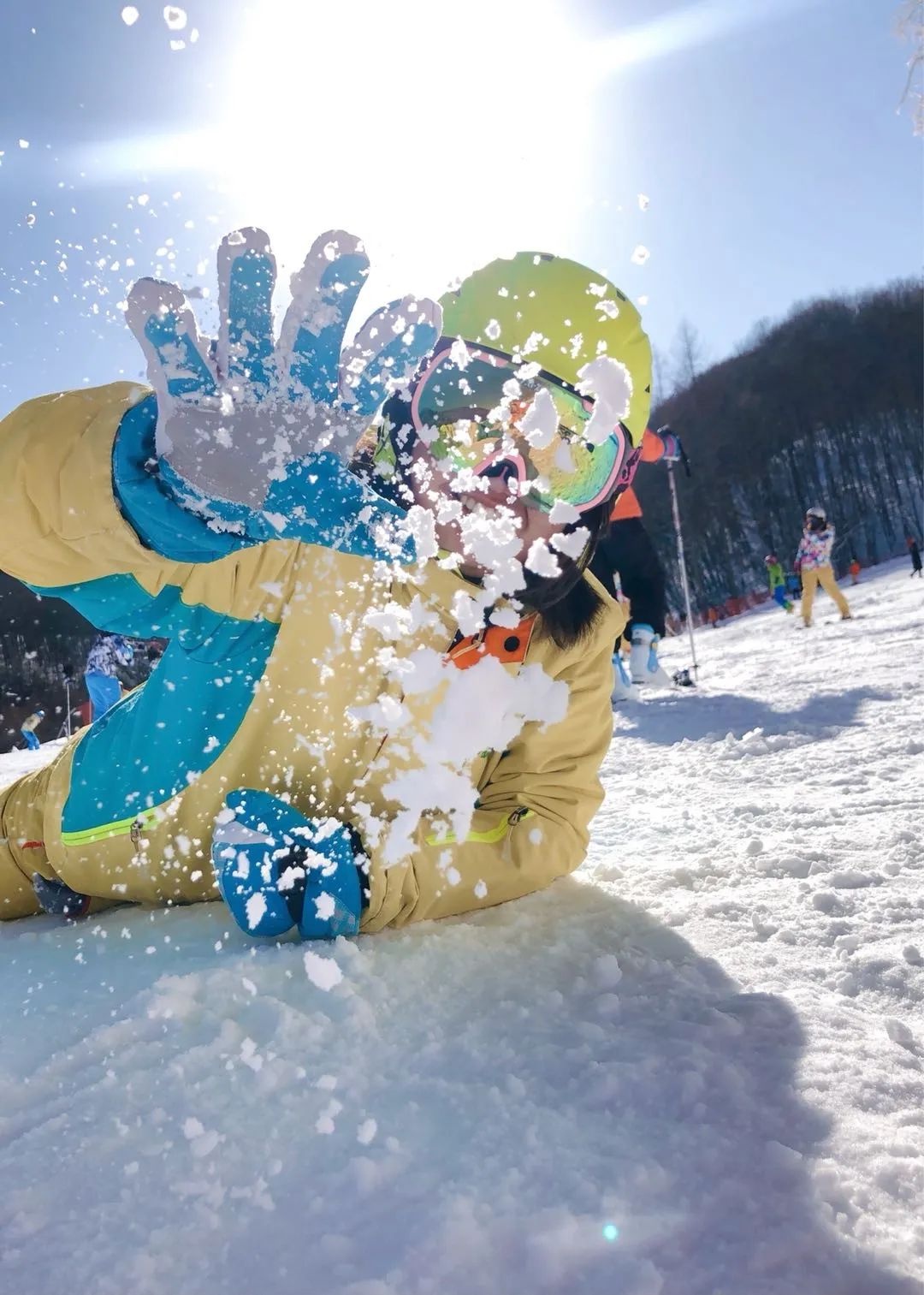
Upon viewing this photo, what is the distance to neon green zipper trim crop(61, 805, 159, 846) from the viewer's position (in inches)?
59.1

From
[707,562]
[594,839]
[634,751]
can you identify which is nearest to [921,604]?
[634,751]

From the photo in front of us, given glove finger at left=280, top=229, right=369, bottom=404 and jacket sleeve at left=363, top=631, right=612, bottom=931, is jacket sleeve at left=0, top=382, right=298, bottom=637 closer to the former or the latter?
glove finger at left=280, top=229, right=369, bottom=404

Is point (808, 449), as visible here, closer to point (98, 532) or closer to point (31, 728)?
point (31, 728)

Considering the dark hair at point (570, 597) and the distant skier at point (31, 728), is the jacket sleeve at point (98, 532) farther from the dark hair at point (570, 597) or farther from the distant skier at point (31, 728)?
the distant skier at point (31, 728)

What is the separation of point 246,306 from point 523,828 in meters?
0.96

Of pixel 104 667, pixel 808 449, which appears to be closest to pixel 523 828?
pixel 104 667

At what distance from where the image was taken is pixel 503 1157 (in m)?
0.68

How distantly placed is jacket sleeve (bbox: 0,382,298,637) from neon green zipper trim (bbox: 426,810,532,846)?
0.55m

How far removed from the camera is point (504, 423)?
145cm

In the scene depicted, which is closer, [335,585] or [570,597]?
[335,585]

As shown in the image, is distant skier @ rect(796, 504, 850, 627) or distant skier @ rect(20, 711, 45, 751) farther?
distant skier @ rect(20, 711, 45, 751)

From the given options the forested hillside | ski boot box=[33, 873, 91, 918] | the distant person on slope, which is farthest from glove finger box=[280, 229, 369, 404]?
the forested hillside

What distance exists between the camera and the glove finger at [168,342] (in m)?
1.11

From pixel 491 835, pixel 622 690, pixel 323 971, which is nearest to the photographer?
pixel 323 971
